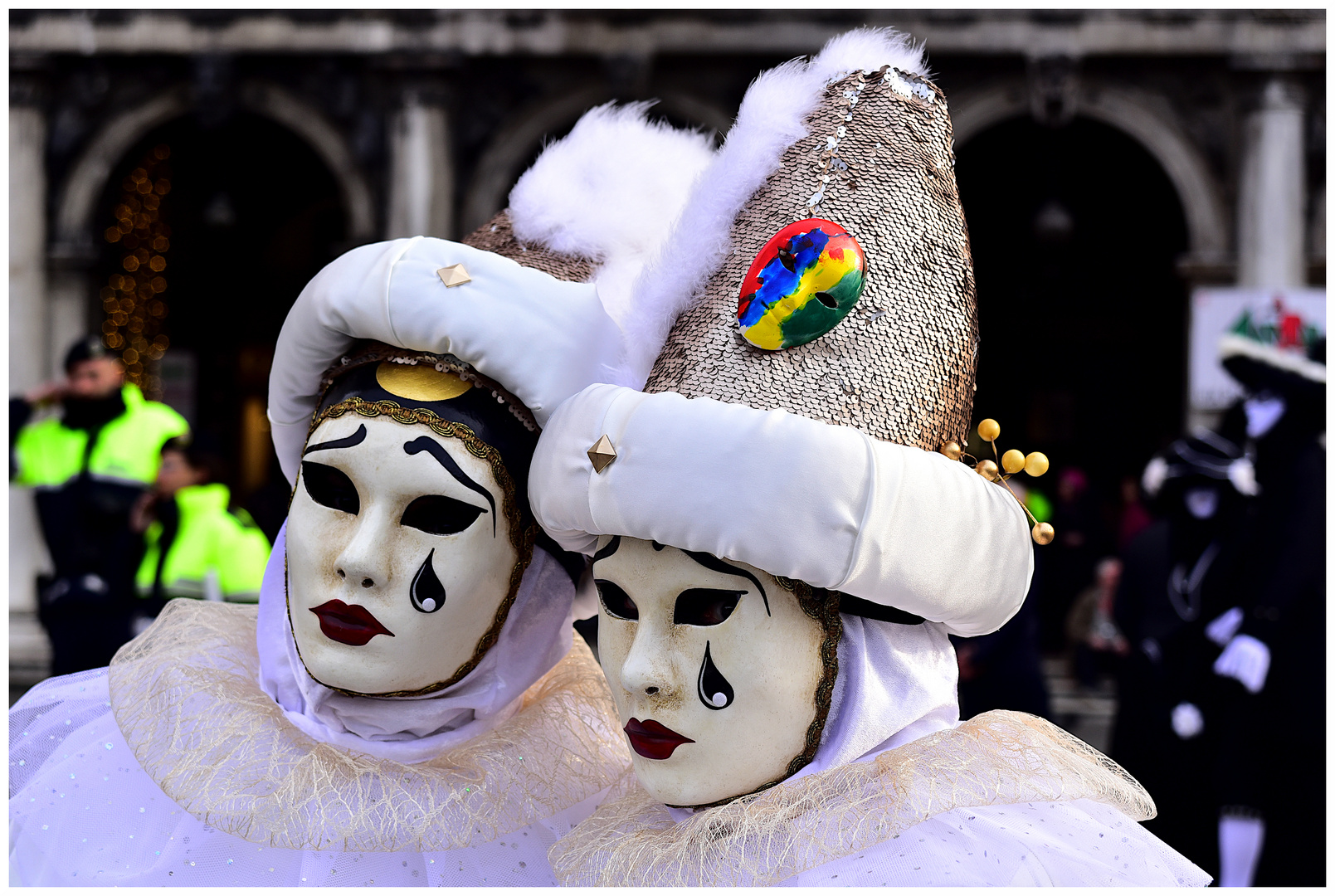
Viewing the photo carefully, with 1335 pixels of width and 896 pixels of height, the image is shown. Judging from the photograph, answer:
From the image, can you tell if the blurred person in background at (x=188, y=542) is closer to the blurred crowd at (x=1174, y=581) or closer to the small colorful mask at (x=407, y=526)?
the blurred crowd at (x=1174, y=581)

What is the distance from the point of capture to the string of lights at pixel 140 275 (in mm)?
10914

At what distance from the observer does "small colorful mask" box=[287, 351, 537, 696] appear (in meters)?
2.07

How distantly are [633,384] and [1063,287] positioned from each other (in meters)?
11.0

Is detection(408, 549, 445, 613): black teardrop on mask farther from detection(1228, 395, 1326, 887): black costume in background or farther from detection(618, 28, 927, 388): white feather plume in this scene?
detection(1228, 395, 1326, 887): black costume in background

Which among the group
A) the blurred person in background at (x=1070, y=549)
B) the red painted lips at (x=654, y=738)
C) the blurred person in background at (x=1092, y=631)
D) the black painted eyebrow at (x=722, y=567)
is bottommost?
the blurred person in background at (x=1092, y=631)

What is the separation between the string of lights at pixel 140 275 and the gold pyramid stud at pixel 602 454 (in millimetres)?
9993

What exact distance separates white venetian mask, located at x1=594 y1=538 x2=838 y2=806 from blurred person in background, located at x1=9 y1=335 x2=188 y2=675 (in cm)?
360

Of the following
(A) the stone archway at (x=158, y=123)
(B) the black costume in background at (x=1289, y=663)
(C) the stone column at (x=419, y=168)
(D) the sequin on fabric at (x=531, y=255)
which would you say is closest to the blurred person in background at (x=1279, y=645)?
(B) the black costume in background at (x=1289, y=663)

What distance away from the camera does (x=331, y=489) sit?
2.14 meters

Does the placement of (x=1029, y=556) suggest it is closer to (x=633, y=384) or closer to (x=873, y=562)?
(x=873, y=562)

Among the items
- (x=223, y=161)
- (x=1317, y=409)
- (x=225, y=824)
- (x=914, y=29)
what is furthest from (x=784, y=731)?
(x=223, y=161)

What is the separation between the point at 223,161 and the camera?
1105 centimetres

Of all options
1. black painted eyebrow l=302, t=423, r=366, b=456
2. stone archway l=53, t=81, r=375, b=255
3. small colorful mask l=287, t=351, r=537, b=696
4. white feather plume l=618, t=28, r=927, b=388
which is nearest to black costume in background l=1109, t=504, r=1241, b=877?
white feather plume l=618, t=28, r=927, b=388

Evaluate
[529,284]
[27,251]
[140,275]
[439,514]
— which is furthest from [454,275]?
[140,275]
